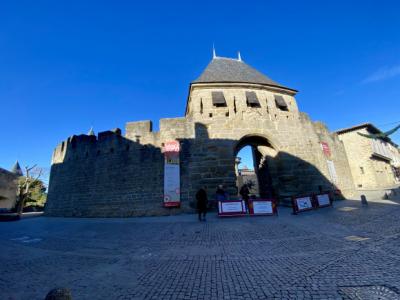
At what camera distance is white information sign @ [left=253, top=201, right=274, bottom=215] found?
7.21 m

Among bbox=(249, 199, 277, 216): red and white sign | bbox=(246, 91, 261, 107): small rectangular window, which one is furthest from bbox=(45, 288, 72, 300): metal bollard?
bbox=(246, 91, 261, 107): small rectangular window

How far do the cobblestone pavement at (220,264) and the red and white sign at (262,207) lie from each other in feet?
6.93

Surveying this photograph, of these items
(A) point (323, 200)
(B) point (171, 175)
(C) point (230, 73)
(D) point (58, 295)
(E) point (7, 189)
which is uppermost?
(C) point (230, 73)

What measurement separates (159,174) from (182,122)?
11.2 ft

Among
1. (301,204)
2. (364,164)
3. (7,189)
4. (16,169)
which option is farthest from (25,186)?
(364,164)

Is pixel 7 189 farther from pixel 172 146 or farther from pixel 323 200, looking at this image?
pixel 323 200

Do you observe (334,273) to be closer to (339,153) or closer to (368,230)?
(368,230)

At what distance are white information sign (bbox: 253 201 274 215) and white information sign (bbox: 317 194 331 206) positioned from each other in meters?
2.86

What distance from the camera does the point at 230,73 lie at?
12.7 m

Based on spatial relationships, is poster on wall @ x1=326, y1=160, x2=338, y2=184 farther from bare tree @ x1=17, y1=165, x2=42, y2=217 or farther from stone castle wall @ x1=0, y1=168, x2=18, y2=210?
stone castle wall @ x1=0, y1=168, x2=18, y2=210

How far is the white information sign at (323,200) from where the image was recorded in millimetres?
8215

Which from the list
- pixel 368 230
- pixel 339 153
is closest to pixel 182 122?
Answer: pixel 368 230

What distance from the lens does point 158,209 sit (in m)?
9.21

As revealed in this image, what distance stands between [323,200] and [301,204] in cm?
189
